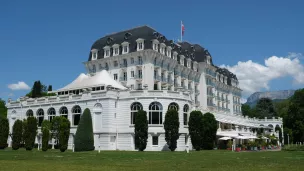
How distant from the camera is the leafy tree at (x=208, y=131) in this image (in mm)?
49875

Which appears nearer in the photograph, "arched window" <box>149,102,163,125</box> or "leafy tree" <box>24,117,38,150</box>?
"leafy tree" <box>24,117,38,150</box>

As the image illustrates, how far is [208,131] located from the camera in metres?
50.2

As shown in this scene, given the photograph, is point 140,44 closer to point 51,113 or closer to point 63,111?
point 63,111

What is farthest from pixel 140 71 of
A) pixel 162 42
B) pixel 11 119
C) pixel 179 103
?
pixel 11 119

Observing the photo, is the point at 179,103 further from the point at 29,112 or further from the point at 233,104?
the point at 233,104

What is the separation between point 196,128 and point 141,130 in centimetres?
865

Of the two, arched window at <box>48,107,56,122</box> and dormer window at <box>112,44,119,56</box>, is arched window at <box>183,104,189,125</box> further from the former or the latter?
dormer window at <box>112,44,119,56</box>

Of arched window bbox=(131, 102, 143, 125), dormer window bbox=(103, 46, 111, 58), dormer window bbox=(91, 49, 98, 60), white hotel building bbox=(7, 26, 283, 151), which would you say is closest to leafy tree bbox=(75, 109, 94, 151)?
white hotel building bbox=(7, 26, 283, 151)

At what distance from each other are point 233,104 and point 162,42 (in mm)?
43429

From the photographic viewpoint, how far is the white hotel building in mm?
48750

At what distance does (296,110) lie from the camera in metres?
89.2

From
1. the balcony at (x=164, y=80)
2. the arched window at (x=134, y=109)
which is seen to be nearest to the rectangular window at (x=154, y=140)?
the arched window at (x=134, y=109)

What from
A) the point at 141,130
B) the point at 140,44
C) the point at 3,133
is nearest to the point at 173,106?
the point at 141,130

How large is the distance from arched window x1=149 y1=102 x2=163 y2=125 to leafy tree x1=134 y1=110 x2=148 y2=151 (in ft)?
8.65
